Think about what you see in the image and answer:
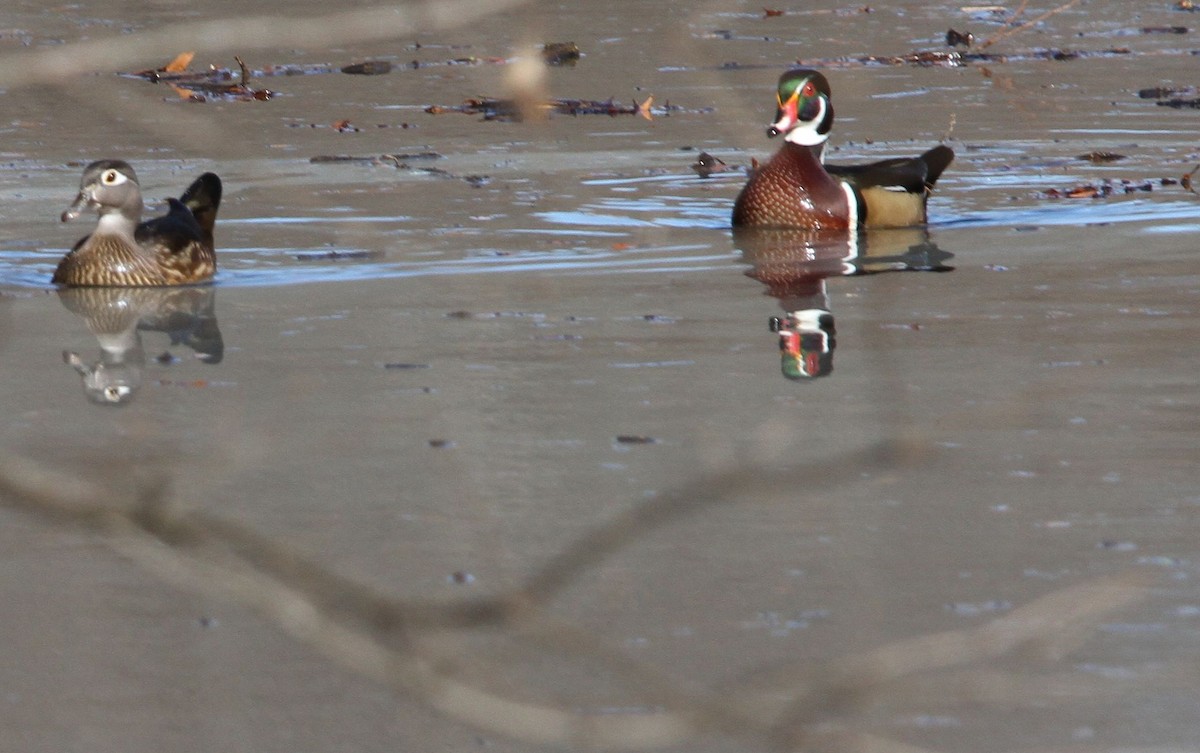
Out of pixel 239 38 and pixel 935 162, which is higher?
pixel 239 38

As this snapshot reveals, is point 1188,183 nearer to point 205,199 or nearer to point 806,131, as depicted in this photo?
point 806,131

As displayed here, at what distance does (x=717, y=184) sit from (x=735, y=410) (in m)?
6.70

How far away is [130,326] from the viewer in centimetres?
877

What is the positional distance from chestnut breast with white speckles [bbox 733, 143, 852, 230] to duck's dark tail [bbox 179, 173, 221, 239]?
9.31 ft

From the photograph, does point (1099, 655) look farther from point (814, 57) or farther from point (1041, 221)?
point (814, 57)

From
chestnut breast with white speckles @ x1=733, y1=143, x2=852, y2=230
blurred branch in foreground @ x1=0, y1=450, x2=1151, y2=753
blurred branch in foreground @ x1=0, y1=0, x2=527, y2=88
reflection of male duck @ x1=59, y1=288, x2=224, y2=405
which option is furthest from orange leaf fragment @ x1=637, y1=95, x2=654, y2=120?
blurred branch in foreground @ x1=0, y1=450, x2=1151, y2=753

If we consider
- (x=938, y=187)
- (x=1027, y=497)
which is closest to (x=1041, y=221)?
(x=938, y=187)

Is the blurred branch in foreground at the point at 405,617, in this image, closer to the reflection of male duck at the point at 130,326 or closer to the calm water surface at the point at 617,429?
the calm water surface at the point at 617,429

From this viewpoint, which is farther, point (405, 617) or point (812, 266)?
point (812, 266)

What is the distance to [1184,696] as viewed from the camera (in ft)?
13.8

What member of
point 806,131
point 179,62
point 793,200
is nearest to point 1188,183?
point 806,131

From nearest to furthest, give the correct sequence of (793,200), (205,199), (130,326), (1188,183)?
(130,326) < (205,199) < (793,200) < (1188,183)

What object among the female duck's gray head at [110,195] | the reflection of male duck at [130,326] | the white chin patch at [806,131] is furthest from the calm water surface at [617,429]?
the white chin patch at [806,131]

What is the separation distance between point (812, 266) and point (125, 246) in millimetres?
3309
